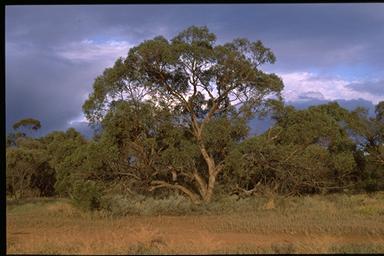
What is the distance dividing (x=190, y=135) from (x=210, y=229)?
862 centimetres

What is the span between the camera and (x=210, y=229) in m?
14.9

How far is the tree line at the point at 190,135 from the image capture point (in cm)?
2158

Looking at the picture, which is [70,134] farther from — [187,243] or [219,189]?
[187,243]

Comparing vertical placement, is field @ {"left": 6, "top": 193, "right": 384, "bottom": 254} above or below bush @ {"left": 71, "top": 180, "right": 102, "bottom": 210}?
below

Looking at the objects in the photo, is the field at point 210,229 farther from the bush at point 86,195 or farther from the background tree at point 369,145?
the background tree at point 369,145

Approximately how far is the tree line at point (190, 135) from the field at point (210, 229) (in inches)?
65.5

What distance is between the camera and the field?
10.9 meters

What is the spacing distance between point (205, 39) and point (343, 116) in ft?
42.1

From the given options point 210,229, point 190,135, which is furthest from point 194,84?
point 210,229

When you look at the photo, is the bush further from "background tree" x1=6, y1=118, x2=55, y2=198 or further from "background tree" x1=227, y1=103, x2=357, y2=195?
"background tree" x1=227, y1=103, x2=357, y2=195

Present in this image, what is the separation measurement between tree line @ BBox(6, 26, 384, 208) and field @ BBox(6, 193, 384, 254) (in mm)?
1663

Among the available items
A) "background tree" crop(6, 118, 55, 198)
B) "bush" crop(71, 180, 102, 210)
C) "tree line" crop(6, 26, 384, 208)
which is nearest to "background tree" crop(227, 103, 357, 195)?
"tree line" crop(6, 26, 384, 208)
